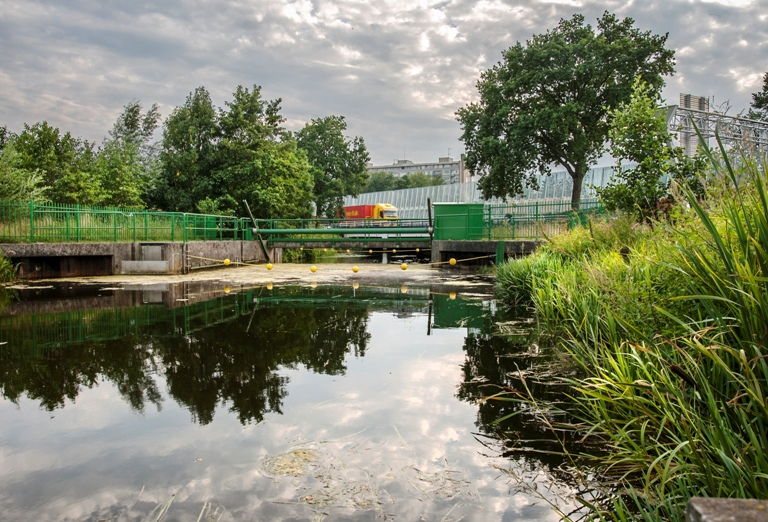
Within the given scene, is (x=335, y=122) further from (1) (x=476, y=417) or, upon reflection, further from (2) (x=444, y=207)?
(1) (x=476, y=417)

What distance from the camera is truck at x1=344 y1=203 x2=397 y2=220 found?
4538 centimetres

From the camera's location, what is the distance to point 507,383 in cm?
513

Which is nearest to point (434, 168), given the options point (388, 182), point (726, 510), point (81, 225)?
point (388, 182)

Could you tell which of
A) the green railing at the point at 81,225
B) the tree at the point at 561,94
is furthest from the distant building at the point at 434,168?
the green railing at the point at 81,225

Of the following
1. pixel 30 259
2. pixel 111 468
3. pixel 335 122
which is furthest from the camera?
pixel 335 122

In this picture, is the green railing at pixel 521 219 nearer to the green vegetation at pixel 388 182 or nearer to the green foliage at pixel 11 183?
the green foliage at pixel 11 183

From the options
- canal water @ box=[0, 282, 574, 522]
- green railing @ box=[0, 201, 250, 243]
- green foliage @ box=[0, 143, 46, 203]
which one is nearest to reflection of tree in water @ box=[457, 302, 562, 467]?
canal water @ box=[0, 282, 574, 522]

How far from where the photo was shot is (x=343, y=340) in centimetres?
737

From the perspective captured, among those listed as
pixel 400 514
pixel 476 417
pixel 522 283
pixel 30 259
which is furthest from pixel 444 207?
pixel 400 514

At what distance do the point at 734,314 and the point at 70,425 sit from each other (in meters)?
4.42

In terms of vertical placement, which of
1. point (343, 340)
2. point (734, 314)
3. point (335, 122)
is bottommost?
point (343, 340)

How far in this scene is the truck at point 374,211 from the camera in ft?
149

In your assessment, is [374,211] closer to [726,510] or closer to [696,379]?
[696,379]

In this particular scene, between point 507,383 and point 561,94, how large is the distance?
1110 inches
